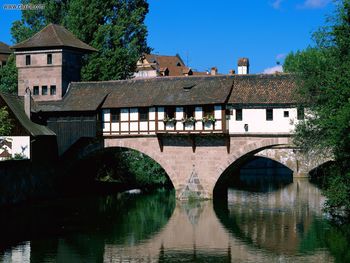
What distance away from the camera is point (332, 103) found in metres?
29.8

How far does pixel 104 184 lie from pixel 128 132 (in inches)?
345

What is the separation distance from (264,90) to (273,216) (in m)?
7.51

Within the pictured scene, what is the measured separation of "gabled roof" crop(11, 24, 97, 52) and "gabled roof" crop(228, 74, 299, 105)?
485 inches

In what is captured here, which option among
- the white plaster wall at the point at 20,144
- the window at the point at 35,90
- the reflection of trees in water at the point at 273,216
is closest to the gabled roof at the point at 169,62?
the reflection of trees in water at the point at 273,216

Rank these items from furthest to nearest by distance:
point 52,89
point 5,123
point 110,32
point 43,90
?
point 110,32 < point 43,90 < point 52,89 < point 5,123

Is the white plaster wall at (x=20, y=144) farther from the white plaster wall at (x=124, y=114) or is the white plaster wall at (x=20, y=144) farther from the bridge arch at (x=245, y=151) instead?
the bridge arch at (x=245, y=151)

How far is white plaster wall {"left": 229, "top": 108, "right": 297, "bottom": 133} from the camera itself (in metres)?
37.4

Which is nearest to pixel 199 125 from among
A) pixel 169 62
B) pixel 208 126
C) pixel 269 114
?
pixel 208 126

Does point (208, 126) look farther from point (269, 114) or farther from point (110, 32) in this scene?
point (110, 32)

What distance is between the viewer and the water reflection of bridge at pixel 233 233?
25734mm

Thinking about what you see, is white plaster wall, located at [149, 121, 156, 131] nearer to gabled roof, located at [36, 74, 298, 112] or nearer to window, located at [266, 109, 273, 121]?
gabled roof, located at [36, 74, 298, 112]

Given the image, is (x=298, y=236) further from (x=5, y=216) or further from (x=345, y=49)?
(x=5, y=216)

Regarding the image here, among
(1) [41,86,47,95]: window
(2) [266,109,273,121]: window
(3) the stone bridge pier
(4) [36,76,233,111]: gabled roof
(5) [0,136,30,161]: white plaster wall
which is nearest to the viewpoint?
(2) [266,109,273,121]: window

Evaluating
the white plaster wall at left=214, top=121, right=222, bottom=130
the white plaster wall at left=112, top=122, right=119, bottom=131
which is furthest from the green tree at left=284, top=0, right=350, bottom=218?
the white plaster wall at left=112, top=122, right=119, bottom=131
